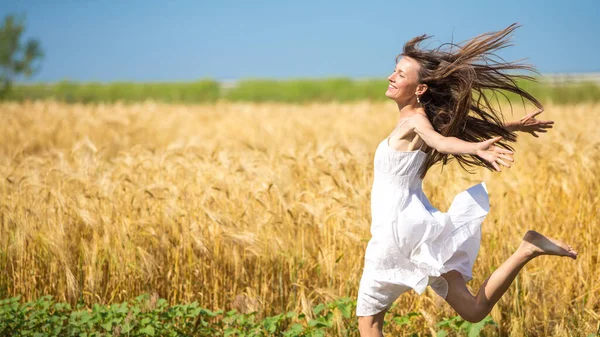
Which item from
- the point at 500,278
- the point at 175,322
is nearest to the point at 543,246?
the point at 500,278

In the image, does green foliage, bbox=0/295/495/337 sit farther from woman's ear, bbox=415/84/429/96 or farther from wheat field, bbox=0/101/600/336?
woman's ear, bbox=415/84/429/96

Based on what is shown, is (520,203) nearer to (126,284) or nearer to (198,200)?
(198,200)

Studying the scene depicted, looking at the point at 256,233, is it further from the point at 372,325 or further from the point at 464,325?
the point at 372,325

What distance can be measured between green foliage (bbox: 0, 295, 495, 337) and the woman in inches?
31.0

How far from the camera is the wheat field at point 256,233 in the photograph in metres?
4.42

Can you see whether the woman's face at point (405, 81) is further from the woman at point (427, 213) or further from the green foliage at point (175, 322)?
the green foliage at point (175, 322)

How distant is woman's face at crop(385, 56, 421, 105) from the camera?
3242 millimetres

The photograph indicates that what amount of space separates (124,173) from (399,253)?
318 cm

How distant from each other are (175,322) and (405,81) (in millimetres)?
2162

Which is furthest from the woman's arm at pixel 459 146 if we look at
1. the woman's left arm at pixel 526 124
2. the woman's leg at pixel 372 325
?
the woman's leg at pixel 372 325

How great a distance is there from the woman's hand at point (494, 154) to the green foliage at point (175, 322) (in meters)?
1.52

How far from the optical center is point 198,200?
513 centimetres

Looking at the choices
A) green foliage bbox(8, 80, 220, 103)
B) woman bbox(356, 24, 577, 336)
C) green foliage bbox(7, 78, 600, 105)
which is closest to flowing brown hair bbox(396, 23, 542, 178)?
woman bbox(356, 24, 577, 336)

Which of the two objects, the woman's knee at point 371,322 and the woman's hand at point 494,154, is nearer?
the woman's hand at point 494,154
